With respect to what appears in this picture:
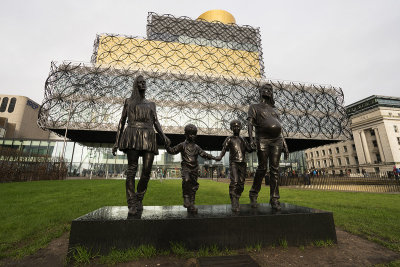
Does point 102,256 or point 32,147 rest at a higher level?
point 32,147

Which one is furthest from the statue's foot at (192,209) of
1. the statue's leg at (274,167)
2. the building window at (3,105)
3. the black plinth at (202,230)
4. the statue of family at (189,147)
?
the building window at (3,105)

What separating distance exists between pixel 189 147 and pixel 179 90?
89.3 ft

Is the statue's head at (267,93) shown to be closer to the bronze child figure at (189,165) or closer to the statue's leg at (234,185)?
the statue's leg at (234,185)

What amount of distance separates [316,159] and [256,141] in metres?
78.0

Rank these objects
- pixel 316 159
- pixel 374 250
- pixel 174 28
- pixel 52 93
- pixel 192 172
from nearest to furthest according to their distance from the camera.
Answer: pixel 374 250 < pixel 192 172 < pixel 52 93 < pixel 174 28 < pixel 316 159

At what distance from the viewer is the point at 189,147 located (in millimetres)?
4074

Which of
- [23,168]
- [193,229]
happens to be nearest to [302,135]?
[193,229]

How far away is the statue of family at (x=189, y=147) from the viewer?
379cm

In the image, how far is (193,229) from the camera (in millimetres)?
3045

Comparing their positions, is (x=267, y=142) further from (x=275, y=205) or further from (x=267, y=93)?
(x=275, y=205)

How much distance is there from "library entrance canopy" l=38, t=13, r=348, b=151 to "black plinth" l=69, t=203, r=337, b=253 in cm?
2500

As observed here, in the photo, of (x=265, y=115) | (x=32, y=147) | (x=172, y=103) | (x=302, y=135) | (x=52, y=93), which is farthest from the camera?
(x=32, y=147)

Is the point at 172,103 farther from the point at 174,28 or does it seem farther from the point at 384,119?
the point at 384,119

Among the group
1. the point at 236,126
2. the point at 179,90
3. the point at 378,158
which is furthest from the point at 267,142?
the point at 378,158
